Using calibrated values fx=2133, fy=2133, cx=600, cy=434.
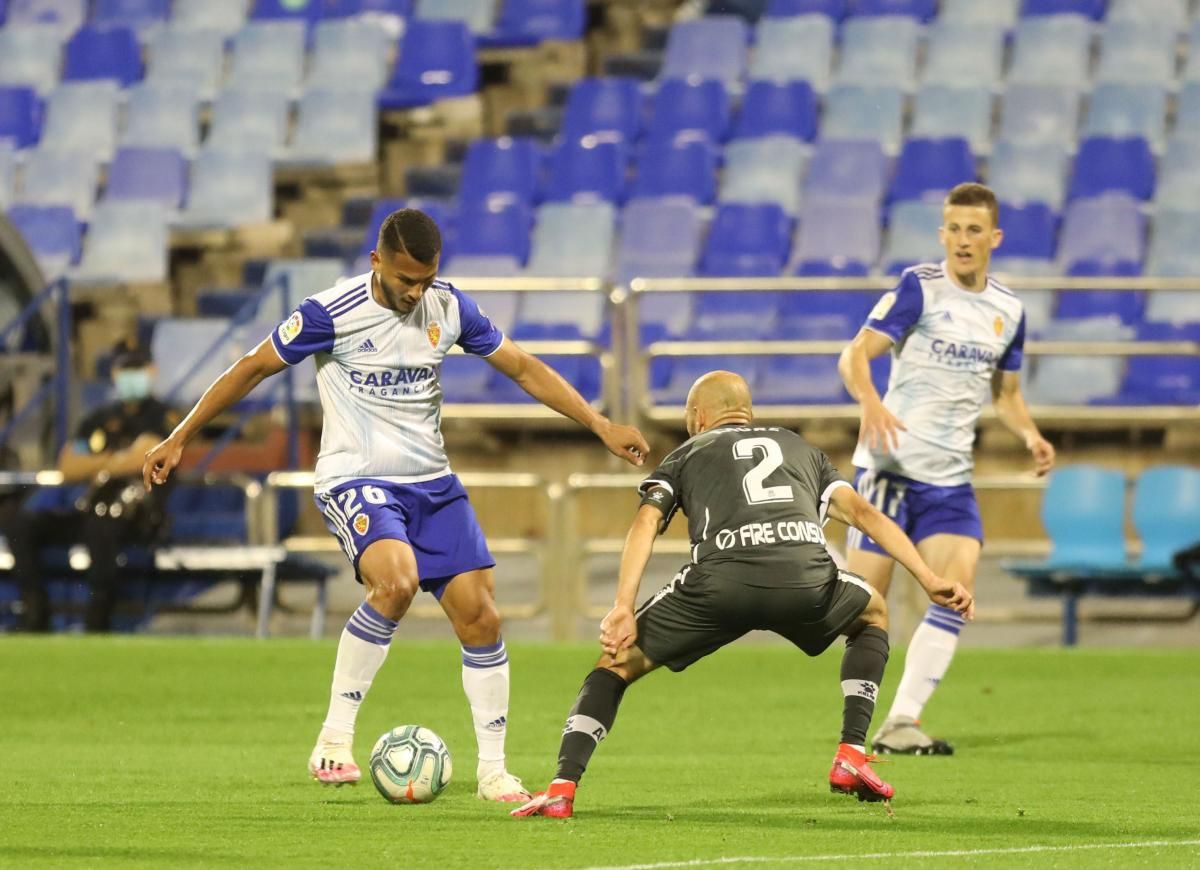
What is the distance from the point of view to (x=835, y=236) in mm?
16688

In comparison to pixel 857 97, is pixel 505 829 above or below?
below

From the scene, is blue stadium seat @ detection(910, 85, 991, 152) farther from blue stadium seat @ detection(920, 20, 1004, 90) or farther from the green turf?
the green turf

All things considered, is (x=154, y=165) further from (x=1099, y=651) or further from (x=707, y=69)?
(x=1099, y=651)

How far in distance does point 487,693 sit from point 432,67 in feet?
44.8

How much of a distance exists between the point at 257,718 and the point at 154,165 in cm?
1029

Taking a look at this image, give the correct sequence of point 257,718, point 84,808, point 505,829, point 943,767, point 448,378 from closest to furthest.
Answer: point 505,829
point 84,808
point 943,767
point 257,718
point 448,378

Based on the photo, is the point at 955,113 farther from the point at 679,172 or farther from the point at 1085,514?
the point at 1085,514

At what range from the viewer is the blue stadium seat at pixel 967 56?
1833cm

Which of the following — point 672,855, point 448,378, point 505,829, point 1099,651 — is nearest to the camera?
point 672,855

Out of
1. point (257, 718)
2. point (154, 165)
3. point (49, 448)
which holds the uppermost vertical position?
point (154, 165)

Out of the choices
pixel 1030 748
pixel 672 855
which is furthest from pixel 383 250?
pixel 1030 748

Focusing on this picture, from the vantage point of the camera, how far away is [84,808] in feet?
20.7

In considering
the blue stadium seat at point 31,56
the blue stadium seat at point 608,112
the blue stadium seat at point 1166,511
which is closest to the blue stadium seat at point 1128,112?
the blue stadium seat at point 608,112

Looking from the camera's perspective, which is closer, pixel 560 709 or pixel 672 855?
pixel 672 855
